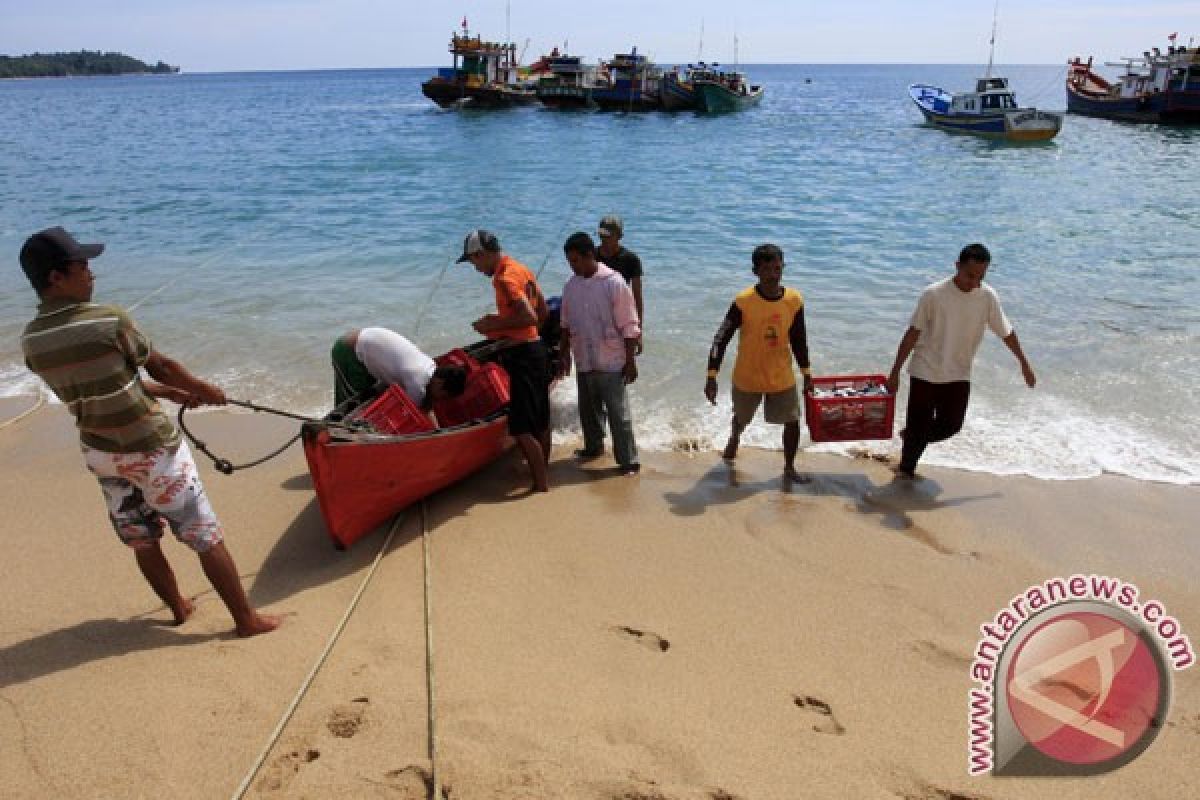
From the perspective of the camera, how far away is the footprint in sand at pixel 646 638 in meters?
3.93

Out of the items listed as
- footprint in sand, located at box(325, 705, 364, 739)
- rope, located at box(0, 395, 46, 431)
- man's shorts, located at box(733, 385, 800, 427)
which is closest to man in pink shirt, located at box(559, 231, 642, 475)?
man's shorts, located at box(733, 385, 800, 427)

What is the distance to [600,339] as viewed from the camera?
565 cm

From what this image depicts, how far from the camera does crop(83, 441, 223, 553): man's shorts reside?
3365 mm

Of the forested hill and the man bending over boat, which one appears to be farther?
the forested hill

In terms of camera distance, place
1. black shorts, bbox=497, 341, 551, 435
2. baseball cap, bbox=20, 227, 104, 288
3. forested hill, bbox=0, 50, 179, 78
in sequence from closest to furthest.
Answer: baseball cap, bbox=20, 227, 104, 288 → black shorts, bbox=497, 341, 551, 435 → forested hill, bbox=0, 50, 179, 78

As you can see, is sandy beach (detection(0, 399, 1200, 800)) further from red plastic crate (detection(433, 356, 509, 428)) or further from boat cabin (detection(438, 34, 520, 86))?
boat cabin (detection(438, 34, 520, 86))

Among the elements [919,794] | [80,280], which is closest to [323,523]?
[80,280]

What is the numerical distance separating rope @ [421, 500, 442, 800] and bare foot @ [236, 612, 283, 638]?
75 centimetres

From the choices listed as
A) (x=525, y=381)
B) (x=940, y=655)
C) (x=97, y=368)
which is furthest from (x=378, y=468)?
(x=940, y=655)

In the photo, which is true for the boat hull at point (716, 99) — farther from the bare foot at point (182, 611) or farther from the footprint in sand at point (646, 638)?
the bare foot at point (182, 611)

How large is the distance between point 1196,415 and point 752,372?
461 centimetres

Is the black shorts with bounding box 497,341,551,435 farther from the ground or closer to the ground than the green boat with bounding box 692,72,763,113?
closer to the ground

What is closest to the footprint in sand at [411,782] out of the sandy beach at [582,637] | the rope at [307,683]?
the sandy beach at [582,637]

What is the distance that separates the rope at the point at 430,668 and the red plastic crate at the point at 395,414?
66 centimetres
